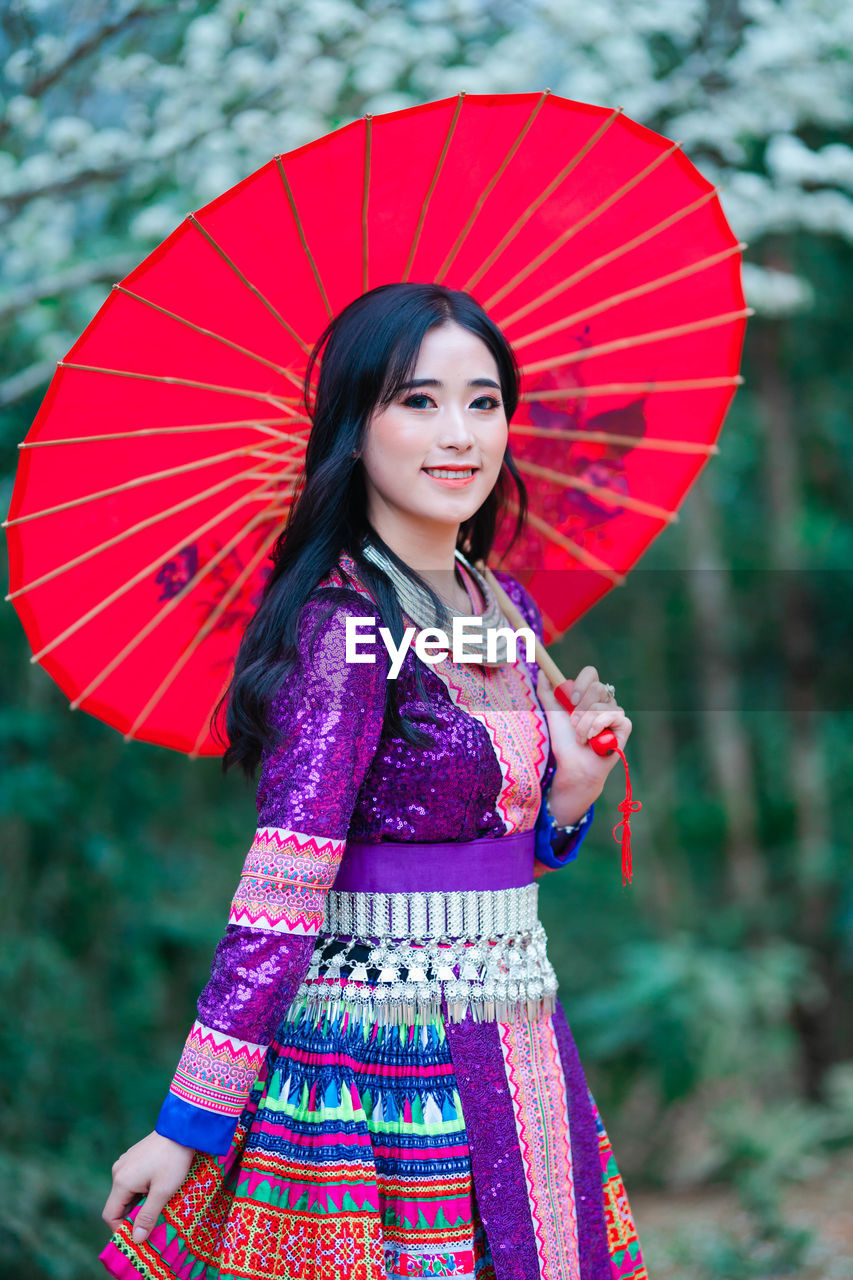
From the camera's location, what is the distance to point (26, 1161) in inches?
125

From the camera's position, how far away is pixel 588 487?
2.11 meters

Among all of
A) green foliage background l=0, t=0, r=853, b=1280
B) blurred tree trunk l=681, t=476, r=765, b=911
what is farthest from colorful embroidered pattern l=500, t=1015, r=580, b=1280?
blurred tree trunk l=681, t=476, r=765, b=911

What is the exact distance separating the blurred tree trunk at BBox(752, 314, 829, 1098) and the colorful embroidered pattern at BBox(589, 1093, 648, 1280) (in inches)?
143

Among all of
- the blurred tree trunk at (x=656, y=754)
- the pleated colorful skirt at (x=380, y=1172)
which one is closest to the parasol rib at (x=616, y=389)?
the pleated colorful skirt at (x=380, y=1172)

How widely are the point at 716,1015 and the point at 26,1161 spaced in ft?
9.01

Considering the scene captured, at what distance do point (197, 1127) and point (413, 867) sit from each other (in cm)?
40

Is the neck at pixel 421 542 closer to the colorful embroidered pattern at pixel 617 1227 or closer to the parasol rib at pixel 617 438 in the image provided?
the parasol rib at pixel 617 438

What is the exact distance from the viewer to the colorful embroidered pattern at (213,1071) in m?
1.43

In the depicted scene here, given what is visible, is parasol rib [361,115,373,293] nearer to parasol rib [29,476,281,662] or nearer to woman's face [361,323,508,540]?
woman's face [361,323,508,540]

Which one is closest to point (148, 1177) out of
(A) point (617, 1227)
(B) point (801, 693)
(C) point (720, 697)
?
(A) point (617, 1227)

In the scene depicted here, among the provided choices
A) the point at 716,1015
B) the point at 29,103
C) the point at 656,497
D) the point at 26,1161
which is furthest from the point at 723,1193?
the point at 29,103

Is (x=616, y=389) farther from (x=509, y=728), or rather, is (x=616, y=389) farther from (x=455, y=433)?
(x=509, y=728)

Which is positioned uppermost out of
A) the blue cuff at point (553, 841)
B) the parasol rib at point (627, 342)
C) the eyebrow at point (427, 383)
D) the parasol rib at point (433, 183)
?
the parasol rib at point (433, 183)

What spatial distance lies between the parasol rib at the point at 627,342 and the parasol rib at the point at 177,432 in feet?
1.36
